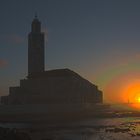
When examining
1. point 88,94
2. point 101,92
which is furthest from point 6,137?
point 101,92

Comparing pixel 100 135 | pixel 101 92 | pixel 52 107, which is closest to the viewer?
pixel 100 135

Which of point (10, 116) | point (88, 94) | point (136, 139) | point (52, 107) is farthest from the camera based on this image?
point (88, 94)

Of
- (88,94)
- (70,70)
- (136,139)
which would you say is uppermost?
(70,70)

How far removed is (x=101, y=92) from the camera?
598 feet

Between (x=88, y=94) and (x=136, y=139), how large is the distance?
9882 cm

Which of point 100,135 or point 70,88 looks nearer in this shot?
point 100,135

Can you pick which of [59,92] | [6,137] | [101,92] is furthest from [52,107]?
[6,137]

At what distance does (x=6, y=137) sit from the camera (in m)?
57.2

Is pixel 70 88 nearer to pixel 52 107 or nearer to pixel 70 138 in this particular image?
pixel 52 107

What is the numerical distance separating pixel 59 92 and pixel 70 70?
15.6 m

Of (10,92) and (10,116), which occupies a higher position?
(10,92)

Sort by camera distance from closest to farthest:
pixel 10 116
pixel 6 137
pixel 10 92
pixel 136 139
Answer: pixel 6 137
pixel 136 139
pixel 10 116
pixel 10 92

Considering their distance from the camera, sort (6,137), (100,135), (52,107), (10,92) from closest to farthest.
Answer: (6,137) → (100,135) → (52,107) → (10,92)

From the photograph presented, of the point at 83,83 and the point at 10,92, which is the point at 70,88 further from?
the point at 10,92
